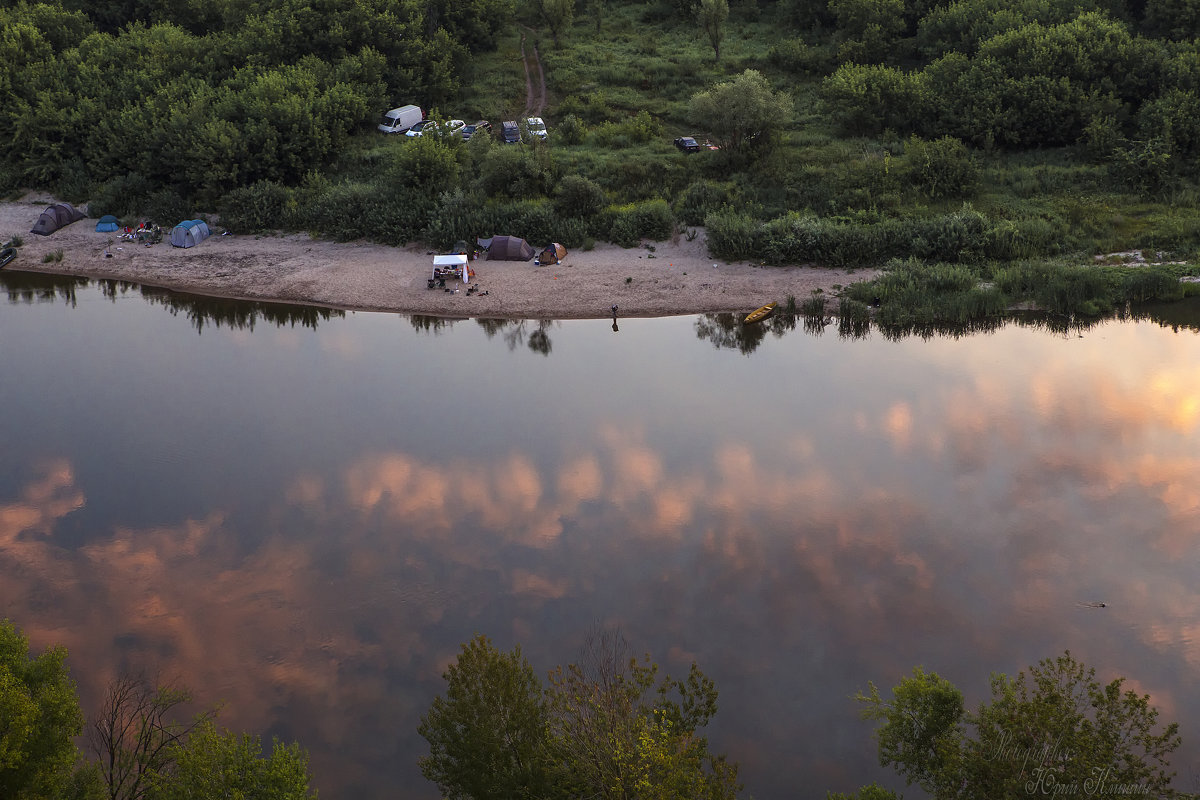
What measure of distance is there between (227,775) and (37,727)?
411 cm

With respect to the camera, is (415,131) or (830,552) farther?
(415,131)

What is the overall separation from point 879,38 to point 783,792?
→ 55174mm

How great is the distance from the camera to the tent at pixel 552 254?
4869 centimetres

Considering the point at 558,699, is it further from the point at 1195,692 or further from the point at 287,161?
the point at 287,161

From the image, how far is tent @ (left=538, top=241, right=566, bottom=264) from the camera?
4869 centimetres

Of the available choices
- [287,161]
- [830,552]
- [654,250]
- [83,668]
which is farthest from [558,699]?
[287,161]

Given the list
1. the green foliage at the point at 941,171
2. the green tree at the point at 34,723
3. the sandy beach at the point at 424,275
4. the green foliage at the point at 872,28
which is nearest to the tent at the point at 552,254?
the sandy beach at the point at 424,275

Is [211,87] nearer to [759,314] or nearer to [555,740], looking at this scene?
[759,314]

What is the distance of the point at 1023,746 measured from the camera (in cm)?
1689

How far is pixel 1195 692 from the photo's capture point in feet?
76.7

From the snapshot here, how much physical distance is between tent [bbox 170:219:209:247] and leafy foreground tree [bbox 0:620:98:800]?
37487mm

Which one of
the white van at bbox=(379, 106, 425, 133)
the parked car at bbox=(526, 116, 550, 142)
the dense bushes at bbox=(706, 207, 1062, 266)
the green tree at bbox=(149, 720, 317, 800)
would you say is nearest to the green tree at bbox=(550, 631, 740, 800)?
the green tree at bbox=(149, 720, 317, 800)

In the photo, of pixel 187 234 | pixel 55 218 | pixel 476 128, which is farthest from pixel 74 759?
pixel 476 128

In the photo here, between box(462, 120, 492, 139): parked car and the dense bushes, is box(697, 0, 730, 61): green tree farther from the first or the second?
the dense bushes
